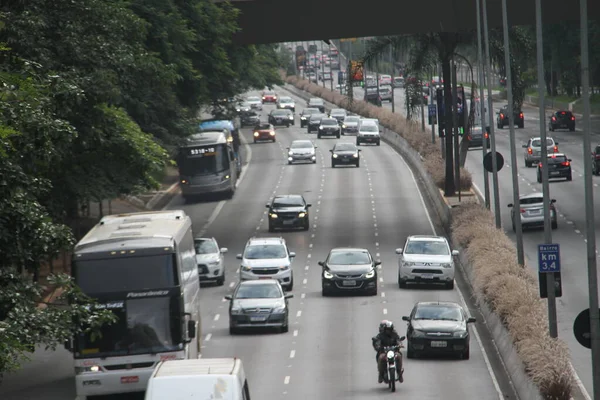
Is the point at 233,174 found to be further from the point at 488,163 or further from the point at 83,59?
the point at 83,59

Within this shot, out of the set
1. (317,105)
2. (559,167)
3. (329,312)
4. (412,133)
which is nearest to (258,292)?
(329,312)

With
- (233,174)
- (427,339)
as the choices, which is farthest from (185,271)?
(233,174)

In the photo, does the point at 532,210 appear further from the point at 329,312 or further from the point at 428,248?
the point at 329,312

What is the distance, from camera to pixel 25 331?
65.7ft

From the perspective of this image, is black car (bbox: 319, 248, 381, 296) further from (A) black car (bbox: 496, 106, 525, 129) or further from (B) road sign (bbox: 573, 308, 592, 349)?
(A) black car (bbox: 496, 106, 525, 129)

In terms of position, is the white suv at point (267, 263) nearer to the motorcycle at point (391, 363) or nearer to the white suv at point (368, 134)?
the motorcycle at point (391, 363)

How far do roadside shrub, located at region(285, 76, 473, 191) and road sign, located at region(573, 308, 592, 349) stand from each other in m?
34.5

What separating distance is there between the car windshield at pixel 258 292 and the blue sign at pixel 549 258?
8.18 metres

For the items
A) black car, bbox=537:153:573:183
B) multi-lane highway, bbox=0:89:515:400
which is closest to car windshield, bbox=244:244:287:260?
multi-lane highway, bbox=0:89:515:400

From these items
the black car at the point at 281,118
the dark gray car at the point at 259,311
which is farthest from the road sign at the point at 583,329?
the black car at the point at 281,118

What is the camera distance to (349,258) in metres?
39.9

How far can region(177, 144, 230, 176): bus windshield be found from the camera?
2451 inches

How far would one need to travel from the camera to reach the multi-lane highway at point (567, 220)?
32.6m

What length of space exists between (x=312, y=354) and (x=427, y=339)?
2.89 meters
